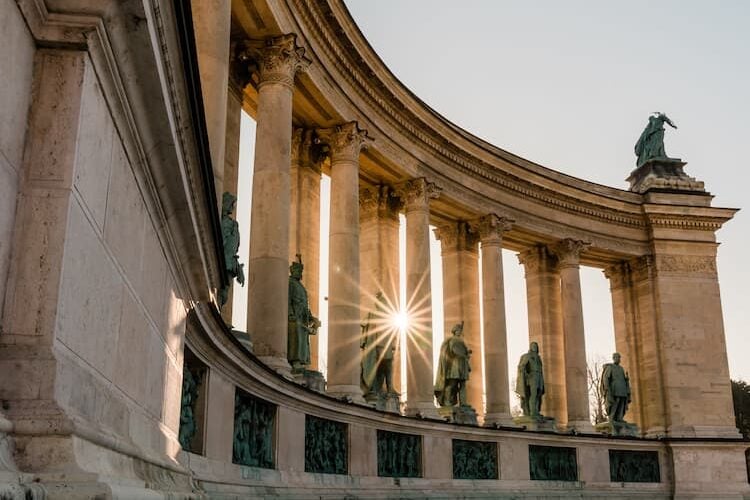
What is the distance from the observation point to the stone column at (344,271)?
145ft

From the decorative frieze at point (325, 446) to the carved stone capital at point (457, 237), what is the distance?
2799 centimetres

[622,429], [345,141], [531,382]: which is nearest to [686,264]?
[622,429]

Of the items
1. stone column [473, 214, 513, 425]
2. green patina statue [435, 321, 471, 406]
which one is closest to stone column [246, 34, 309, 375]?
green patina statue [435, 321, 471, 406]

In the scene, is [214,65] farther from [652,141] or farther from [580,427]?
[652,141]

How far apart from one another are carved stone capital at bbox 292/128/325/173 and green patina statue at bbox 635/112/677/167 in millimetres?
44321

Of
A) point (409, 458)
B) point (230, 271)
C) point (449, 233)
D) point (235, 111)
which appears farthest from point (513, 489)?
point (230, 271)

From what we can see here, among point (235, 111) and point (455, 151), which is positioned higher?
point (455, 151)

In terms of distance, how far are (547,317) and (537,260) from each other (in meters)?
5.02

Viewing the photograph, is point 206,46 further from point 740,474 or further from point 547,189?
point 740,474

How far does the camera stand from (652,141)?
85.4m

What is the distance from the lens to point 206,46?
91.0ft

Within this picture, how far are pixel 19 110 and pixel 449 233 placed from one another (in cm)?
6152

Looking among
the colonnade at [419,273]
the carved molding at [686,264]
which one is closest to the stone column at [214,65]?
the colonnade at [419,273]

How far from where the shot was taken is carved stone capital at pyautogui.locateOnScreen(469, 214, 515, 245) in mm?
65188
